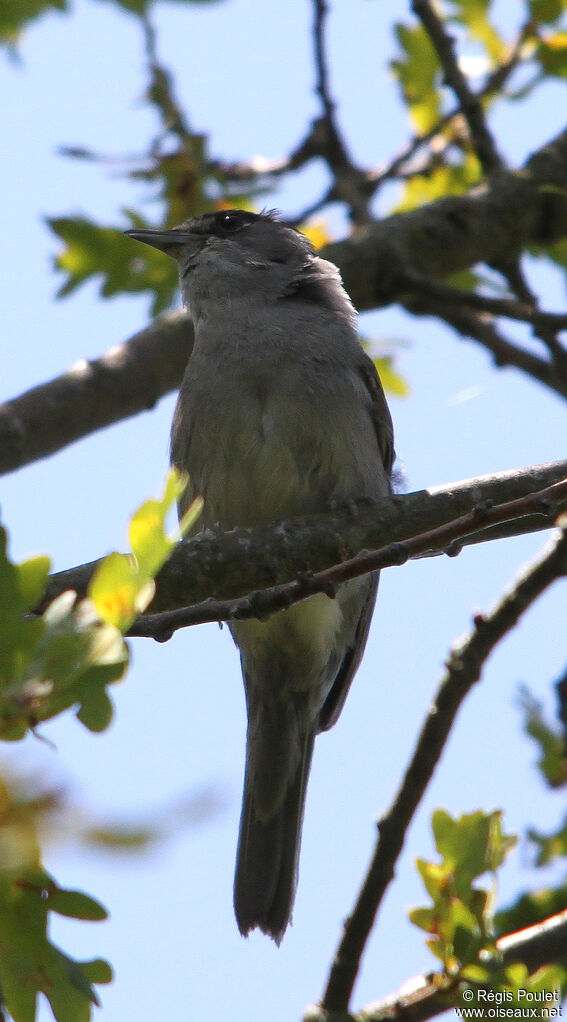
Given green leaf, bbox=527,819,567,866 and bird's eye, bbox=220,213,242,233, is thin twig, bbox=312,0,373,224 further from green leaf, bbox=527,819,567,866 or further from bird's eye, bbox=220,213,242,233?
green leaf, bbox=527,819,567,866

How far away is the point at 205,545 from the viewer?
3.79 metres

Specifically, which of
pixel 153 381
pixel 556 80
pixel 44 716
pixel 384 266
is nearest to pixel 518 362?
pixel 384 266

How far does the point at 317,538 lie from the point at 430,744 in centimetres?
124

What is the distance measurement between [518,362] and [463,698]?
2274mm

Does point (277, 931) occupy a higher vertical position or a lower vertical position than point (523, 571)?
lower

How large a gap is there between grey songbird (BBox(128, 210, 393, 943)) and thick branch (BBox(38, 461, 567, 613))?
135cm

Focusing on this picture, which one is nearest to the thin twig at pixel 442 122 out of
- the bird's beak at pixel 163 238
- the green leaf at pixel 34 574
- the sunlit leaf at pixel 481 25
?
the sunlit leaf at pixel 481 25

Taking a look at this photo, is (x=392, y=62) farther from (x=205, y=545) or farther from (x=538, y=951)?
(x=538, y=951)

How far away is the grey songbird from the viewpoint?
5387 mm

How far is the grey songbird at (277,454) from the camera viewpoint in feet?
17.7

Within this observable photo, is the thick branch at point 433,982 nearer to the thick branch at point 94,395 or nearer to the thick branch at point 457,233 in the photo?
the thick branch at point 94,395

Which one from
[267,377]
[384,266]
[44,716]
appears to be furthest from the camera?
[384,266]

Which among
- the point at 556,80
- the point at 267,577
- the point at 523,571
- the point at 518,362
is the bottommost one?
the point at 267,577

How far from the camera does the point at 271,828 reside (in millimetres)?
5590
